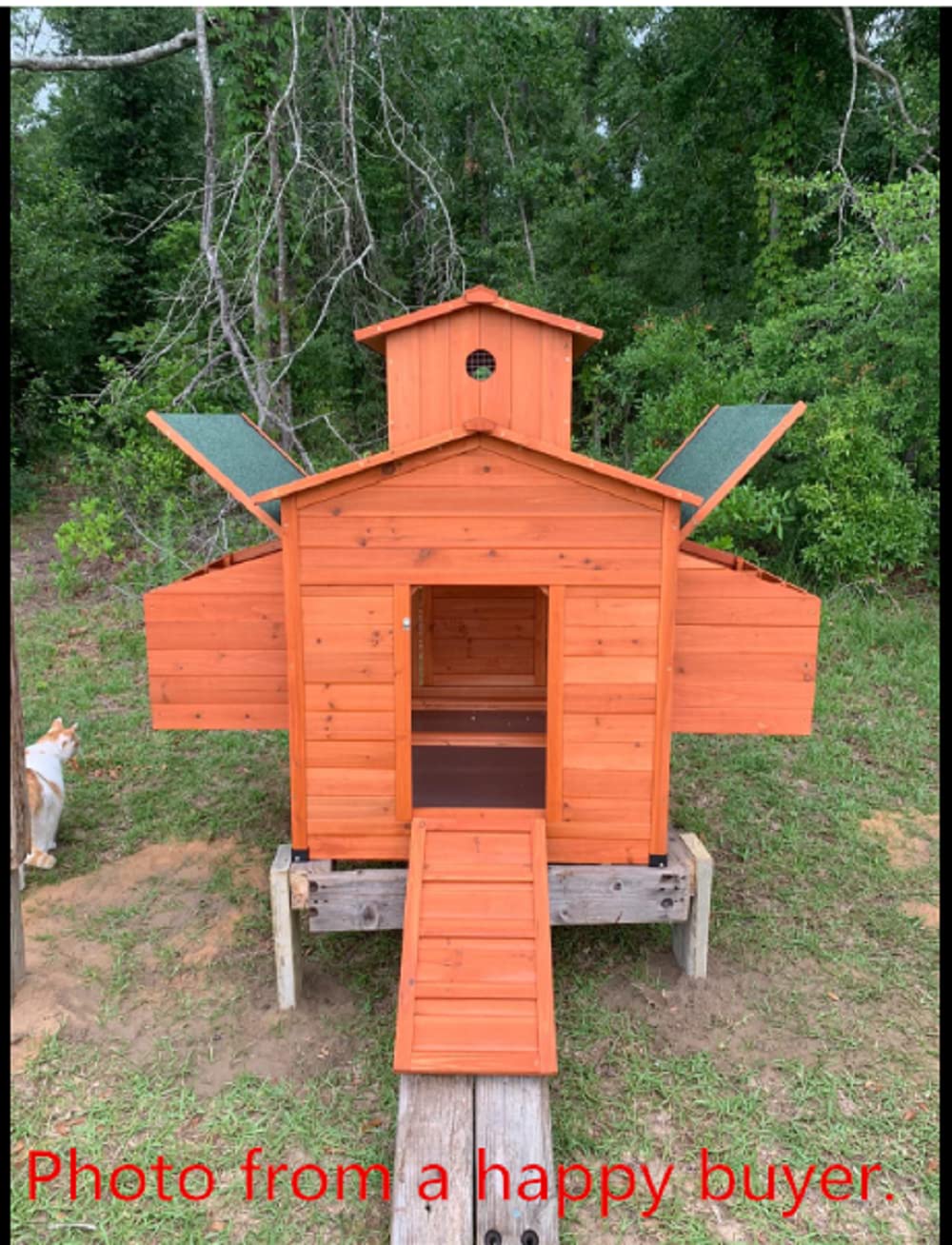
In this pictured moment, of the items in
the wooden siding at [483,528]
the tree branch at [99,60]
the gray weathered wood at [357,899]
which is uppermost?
the tree branch at [99,60]

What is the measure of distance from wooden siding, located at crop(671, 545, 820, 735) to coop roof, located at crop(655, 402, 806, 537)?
11.4 inches

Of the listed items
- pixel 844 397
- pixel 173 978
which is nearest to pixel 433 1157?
pixel 173 978

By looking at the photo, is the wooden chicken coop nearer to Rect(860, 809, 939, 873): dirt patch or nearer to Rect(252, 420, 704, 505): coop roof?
Rect(252, 420, 704, 505): coop roof

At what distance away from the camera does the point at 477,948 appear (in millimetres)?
3229

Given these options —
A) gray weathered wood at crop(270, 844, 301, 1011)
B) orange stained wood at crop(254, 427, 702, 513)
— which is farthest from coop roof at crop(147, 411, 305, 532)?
gray weathered wood at crop(270, 844, 301, 1011)

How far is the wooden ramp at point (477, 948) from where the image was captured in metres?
2.90

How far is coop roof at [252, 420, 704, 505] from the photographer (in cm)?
328

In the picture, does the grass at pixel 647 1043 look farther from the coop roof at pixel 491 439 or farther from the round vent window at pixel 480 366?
the round vent window at pixel 480 366

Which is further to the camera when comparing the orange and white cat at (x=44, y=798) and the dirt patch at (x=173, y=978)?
the orange and white cat at (x=44, y=798)

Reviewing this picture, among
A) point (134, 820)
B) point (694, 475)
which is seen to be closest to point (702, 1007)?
point (694, 475)

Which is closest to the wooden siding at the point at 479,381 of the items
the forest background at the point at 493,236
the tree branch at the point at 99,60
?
the forest background at the point at 493,236

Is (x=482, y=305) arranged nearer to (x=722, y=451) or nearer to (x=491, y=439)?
(x=491, y=439)

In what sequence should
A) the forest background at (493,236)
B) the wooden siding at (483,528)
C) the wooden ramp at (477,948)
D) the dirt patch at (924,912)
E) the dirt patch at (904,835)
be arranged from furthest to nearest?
the forest background at (493,236)
the dirt patch at (904,835)
the dirt patch at (924,912)
the wooden siding at (483,528)
the wooden ramp at (477,948)

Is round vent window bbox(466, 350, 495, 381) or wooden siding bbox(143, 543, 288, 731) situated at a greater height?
round vent window bbox(466, 350, 495, 381)
